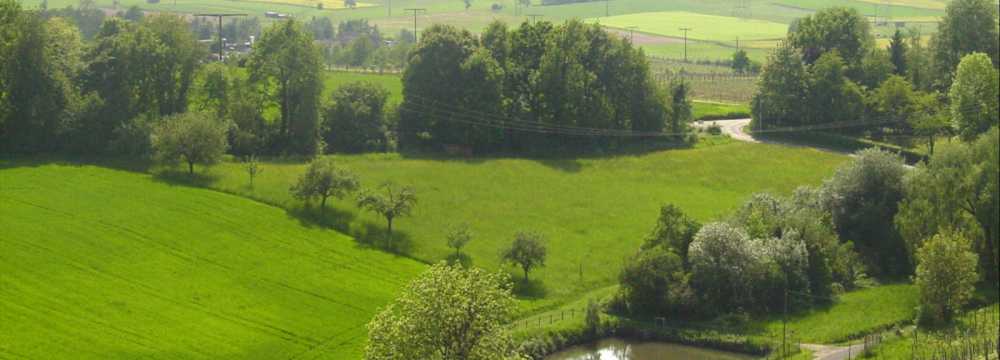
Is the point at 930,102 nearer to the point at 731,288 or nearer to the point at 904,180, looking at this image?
the point at 904,180

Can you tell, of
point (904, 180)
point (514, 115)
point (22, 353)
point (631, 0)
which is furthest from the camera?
point (631, 0)

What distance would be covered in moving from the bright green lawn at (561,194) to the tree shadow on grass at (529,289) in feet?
0.26

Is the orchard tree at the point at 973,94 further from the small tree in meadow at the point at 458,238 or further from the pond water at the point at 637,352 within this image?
the small tree in meadow at the point at 458,238

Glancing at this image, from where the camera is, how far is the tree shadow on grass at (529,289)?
6775 centimetres

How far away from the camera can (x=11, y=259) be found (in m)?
65.1

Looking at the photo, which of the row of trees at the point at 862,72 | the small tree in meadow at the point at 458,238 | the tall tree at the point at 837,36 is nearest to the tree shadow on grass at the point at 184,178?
the small tree in meadow at the point at 458,238

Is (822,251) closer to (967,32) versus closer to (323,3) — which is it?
(967,32)

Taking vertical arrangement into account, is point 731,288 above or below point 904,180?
below

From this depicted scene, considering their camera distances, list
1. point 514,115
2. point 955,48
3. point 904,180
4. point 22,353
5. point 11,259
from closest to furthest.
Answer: point 22,353 → point 11,259 → point 904,180 → point 514,115 → point 955,48

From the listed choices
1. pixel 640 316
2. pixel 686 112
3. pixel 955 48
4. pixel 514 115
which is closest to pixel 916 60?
pixel 955 48

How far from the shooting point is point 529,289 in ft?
224

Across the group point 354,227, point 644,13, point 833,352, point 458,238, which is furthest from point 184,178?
point 644,13

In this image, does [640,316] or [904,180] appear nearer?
[640,316]

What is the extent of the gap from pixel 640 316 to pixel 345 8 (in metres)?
123
